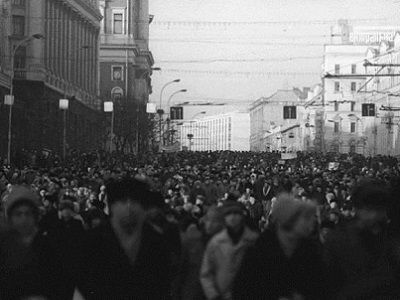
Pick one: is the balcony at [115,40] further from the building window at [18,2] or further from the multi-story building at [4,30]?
the multi-story building at [4,30]

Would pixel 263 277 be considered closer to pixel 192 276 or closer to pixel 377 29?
pixel 192 276

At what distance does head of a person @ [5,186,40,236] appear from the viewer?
25.9ft

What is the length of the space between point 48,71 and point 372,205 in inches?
3445

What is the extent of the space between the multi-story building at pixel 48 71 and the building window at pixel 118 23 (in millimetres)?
19888

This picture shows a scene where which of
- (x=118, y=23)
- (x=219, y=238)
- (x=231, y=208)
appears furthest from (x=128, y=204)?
(x=118, y=23)

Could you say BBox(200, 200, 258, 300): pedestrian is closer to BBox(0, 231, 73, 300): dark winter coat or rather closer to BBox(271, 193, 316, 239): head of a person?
BBox(271, 193, 316, 239): head of a person

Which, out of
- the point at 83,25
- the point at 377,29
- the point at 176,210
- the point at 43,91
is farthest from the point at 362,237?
the point at 377,29

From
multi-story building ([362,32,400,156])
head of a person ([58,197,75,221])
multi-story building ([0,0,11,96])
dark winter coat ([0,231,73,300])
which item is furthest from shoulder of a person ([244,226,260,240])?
multi-story building ([362,32,400,156])

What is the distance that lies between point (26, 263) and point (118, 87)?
130 meters

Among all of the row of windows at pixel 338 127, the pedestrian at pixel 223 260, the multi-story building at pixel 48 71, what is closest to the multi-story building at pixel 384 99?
the row of windows at pixel 338 127

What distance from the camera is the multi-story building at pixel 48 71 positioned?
245 ft

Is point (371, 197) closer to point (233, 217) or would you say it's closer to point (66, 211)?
point (233, 217)

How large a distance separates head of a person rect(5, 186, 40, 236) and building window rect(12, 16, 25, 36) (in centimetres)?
8385

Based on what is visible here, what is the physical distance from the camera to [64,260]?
7.34m
